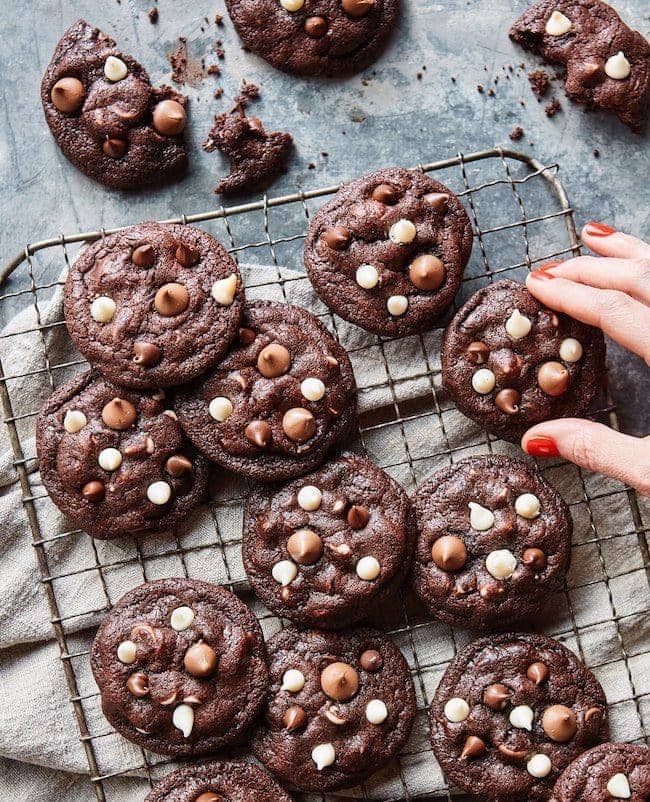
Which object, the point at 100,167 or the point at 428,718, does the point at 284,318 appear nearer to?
the point at 100,167

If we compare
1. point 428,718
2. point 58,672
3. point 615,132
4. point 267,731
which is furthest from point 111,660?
point 615,132

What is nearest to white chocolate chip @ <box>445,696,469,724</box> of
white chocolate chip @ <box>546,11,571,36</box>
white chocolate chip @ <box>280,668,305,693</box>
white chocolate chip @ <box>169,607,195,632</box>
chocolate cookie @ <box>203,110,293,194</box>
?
white chocolate chip @ <box>280,668,305,693</box>

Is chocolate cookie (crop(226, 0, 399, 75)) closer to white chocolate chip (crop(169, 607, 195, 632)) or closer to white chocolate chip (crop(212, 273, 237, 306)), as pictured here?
white chocolate chip (crop(212, 273, 237, 306))

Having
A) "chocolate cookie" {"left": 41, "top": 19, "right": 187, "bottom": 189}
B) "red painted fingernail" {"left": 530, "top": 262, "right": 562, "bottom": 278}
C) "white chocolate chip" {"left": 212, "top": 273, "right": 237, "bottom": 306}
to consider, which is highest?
"chocolate cookie" {"left": 41, "top": 19, "right": 187, "bottom": 189}

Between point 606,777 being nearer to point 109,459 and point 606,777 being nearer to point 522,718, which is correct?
point 522,718

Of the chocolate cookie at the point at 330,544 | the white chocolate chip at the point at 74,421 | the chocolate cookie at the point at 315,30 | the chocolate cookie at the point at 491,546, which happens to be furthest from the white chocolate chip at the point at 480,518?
the chocolate cookie at the point at 315,30

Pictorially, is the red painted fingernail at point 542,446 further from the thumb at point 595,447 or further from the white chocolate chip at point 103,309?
the white chocolate chip at point 103,309
